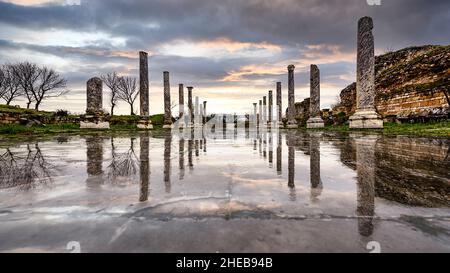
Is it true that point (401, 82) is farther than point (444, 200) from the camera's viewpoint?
Answer: Yes

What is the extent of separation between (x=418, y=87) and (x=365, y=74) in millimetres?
3409

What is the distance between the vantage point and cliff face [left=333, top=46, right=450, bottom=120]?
1123cm

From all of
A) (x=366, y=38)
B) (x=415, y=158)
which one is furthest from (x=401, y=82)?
(x=415, y=158)

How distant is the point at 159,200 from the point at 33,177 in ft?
5.68

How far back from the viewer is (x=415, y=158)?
3398 millimetres

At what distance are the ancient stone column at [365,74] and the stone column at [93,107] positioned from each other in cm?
1581

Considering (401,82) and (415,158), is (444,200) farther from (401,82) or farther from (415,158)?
(401,82)

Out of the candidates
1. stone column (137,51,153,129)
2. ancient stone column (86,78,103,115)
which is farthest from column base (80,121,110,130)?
stone column (137,51,153,129)

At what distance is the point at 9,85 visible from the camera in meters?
43.7

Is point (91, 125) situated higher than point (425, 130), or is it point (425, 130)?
point (91, 125)

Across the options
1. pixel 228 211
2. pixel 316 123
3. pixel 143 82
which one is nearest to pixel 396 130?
pixel 316 123

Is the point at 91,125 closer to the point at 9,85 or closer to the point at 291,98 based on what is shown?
the point at 291,98

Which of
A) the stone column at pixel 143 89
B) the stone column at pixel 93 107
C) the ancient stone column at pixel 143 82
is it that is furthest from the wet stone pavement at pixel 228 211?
the ancient stone column at pixel 143 82

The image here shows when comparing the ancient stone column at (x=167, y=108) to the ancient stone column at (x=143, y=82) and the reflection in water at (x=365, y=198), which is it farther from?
the reflection in water at (x=365, y=198)
